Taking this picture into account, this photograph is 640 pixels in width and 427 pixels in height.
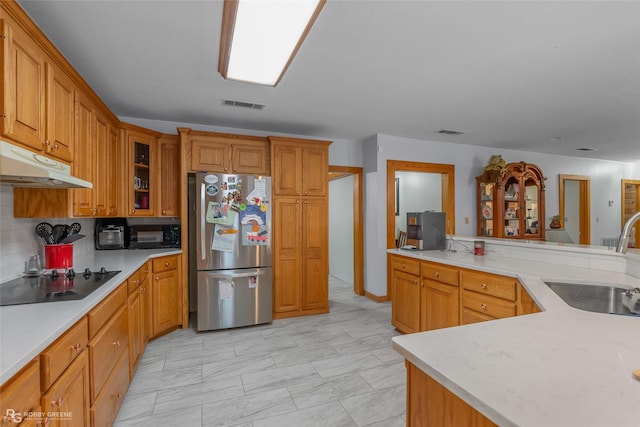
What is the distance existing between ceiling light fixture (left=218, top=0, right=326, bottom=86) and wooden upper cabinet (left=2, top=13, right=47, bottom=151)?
93cm

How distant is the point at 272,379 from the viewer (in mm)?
2359

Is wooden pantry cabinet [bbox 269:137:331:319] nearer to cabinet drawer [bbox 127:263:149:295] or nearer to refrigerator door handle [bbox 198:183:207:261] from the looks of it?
refrigerator door handle [bbox 198:183:207:261]

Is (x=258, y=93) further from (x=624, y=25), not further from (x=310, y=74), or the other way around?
(x=624, y=25)

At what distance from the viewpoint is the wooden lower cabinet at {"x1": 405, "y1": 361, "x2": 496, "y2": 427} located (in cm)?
77

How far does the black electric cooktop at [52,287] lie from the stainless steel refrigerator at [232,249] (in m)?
1.18

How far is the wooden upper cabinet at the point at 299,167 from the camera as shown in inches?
142

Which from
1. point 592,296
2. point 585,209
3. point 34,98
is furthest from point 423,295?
point 585,209

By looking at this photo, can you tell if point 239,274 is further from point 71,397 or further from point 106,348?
point 71,397

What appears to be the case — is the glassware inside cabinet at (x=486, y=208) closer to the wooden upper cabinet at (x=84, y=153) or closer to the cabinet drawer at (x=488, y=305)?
the cabinet drawer at (x=488, y=305)

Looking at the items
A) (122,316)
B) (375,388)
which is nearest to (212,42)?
(122,316)

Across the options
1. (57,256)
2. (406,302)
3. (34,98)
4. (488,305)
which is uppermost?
(34,98)

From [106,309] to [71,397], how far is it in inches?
20.6

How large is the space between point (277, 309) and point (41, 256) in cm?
225

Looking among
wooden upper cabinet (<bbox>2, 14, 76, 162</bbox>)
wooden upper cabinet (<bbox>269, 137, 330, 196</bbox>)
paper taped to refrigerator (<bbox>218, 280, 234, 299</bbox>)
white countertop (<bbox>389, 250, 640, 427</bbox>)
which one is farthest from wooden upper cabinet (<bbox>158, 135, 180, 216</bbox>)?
white countertop (<bbox>389, 250, 640, 427</bbox>)
